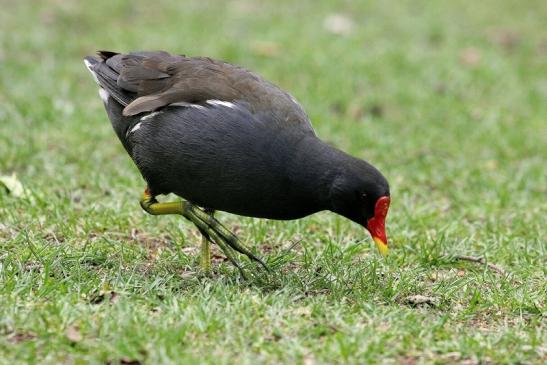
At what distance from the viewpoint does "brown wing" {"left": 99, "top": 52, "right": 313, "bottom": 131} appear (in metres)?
4.48

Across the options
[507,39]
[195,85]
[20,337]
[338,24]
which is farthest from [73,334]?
[507,39]

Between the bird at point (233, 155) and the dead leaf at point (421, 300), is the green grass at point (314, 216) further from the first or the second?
the bird at point (233, 155)

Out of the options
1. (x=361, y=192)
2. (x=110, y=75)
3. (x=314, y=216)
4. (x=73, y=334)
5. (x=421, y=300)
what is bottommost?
(x=314, y=216)

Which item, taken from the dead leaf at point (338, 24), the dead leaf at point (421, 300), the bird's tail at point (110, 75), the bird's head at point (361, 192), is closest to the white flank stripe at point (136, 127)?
the bird's tail at point (110, 75)

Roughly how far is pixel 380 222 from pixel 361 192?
226mm

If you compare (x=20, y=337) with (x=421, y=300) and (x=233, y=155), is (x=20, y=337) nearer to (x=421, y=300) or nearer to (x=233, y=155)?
(x=233, y=155)

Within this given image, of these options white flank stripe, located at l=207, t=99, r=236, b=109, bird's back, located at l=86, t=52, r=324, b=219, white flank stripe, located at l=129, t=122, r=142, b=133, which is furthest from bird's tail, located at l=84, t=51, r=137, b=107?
white flank stripe, located at l=207, t=99, r=236, b=109

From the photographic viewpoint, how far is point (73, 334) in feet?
→ 12.2

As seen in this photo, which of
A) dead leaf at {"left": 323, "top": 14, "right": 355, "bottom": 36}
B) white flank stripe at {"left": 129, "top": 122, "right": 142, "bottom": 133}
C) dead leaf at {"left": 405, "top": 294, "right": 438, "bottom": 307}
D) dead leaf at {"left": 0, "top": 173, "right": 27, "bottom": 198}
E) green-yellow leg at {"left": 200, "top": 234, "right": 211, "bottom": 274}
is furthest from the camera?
dead leaf at {"left": 323, "top": 14, "right": 355, "bottom": 36}

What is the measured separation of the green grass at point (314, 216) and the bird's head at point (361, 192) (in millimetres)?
445

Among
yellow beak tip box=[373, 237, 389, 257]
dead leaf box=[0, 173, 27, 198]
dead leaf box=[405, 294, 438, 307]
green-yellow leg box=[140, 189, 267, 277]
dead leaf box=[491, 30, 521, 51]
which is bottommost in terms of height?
dead leaf box=[0, 173, 27, 198]

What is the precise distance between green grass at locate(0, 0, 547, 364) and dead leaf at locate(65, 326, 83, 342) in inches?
0.5

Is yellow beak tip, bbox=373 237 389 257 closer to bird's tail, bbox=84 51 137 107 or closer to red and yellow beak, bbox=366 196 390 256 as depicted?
red and yellow beak, bbox=366 196 390 256

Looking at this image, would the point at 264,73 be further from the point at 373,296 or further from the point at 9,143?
the point at 373,296
